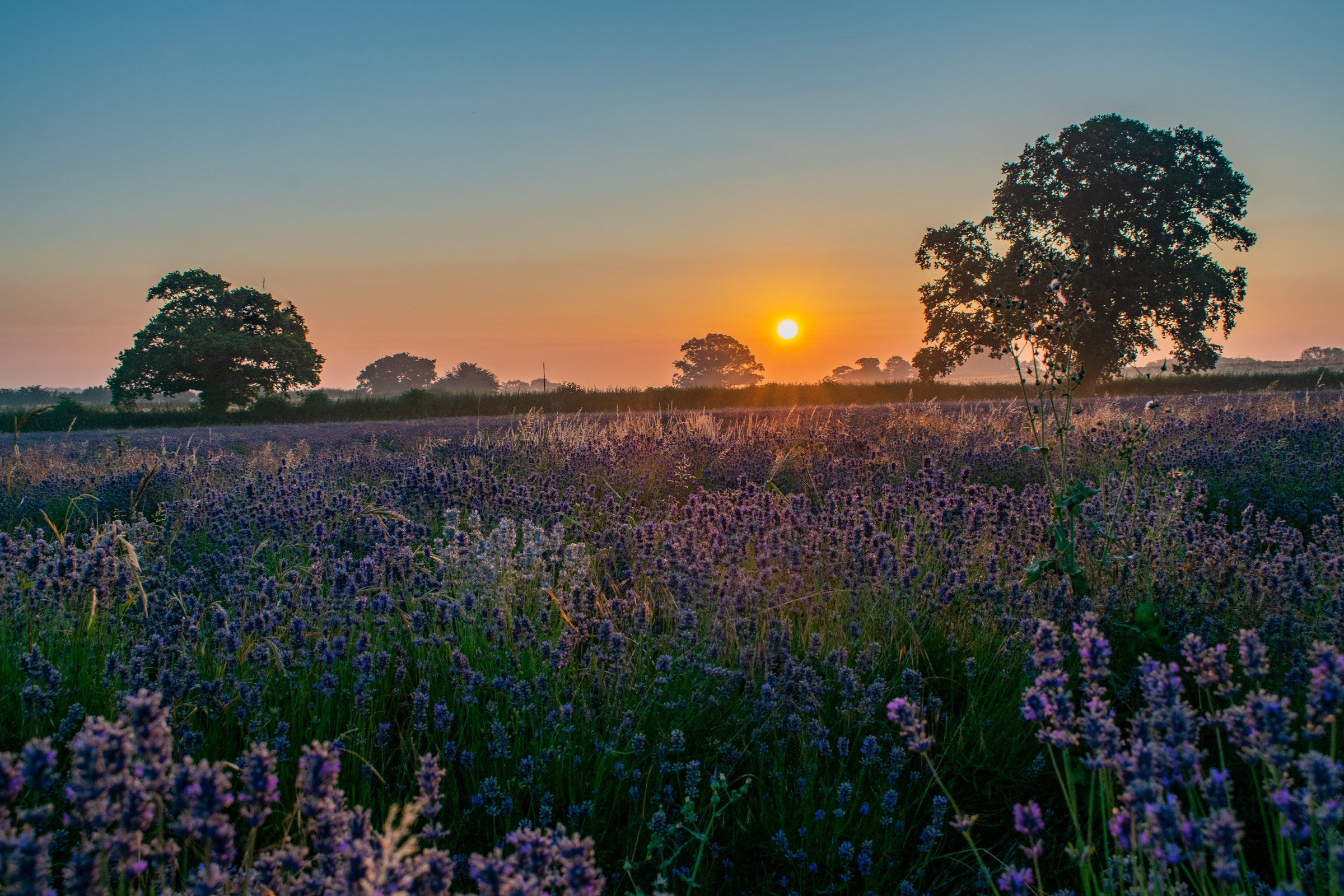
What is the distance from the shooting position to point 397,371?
103500mm

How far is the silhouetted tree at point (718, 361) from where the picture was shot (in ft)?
310

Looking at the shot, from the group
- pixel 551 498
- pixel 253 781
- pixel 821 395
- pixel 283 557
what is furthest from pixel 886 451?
pixel 821 395

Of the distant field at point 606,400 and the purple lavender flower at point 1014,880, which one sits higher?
the distant field at point 606,400

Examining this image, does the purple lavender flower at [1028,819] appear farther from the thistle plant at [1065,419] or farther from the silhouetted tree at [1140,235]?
the silhouetted tree at [1140,235]

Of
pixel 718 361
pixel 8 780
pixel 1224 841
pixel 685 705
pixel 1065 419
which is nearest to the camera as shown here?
pixel 8 780

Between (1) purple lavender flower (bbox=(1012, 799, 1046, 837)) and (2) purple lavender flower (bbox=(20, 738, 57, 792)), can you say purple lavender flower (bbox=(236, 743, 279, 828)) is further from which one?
(1) purple lavender flower (bbox=(1012, 799, 1046, 837))

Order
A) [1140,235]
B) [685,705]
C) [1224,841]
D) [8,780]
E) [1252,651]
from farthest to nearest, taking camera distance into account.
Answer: [1140,235] → [685,705] → [1252,651] → [1224,841] → [8,780]

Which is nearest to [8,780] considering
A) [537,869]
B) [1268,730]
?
[537,869]

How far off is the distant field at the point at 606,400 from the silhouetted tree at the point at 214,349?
4.05 ft

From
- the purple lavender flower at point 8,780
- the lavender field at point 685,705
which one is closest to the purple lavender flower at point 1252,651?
the lavender field at point 685,705

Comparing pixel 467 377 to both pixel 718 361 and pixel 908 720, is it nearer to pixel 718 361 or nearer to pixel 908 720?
pixel 718 361

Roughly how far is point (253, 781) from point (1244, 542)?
157 inches

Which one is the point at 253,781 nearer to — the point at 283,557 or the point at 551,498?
the point at 283,557

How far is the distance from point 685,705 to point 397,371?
109 metres
